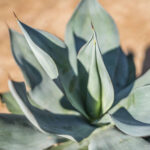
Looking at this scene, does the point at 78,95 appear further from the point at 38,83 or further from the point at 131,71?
the point at 131,71

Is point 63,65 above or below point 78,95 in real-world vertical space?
above

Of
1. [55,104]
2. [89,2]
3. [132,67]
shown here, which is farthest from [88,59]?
[132,67]

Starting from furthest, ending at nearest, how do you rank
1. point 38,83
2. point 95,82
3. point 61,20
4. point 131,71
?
point 61,20 → point 131,71 → point 38,83 → point 95,82

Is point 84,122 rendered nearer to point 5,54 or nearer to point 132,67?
point 132,67

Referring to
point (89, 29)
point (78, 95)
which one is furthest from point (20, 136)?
point (89, 29)

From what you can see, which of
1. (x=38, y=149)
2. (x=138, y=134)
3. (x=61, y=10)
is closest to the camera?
(x=138, y=134)

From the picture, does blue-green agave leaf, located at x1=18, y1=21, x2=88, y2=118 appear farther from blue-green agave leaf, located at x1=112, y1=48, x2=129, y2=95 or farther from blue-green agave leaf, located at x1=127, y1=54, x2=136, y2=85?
blue-green agave leaf, located at x1=127, y1=54, x2=136, y2=85

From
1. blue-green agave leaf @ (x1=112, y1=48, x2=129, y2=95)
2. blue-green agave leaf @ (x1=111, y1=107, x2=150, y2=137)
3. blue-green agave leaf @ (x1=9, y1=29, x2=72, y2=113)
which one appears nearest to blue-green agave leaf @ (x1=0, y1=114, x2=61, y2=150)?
blue-green agave leaf @ (x1=9, y1=29, x2=72, y2=113)
